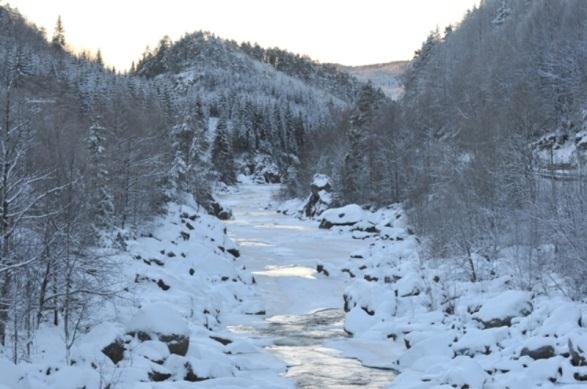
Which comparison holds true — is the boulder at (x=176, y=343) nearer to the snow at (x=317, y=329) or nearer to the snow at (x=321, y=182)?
the snow at (x=317, y=329)

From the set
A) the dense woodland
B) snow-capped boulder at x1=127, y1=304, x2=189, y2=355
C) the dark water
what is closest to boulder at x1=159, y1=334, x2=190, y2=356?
snow-capped boulder at x1=127, y1=304, x2=189, y2=355

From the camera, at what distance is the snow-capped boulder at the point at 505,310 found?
47.1 ft

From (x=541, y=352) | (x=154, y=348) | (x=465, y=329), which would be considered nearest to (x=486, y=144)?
(x=465, y=329)

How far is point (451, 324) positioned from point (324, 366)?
3.94 meters

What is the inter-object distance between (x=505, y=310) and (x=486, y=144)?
21.2 m

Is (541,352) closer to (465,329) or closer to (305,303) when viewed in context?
(465,329)

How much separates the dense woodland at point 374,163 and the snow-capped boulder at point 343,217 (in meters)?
4.83

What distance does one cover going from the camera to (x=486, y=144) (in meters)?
34.2

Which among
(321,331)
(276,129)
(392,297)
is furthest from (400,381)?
(276,129)

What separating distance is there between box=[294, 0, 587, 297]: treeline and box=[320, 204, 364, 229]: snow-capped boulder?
15.5 ft

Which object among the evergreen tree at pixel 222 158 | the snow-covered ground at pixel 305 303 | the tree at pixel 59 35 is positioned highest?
the tree at pixel 59 35

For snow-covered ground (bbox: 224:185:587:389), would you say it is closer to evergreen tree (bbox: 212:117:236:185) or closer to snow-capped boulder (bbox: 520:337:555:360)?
snow-capped boulder (bbox: 520:337:555:360)

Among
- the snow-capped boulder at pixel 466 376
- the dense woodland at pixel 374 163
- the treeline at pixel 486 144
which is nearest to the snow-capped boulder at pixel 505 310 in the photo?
the treeline at pixel 486 144

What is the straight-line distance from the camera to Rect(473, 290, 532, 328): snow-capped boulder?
14344 mm
